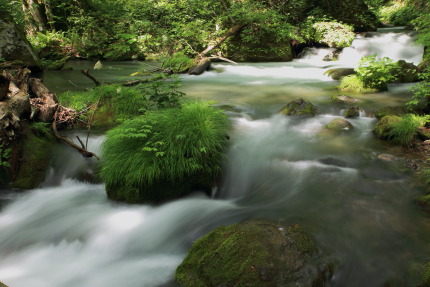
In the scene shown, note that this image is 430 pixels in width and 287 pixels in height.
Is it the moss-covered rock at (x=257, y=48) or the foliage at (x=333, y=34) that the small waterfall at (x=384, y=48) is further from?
the moss-covered rock at (x=257, y=48)

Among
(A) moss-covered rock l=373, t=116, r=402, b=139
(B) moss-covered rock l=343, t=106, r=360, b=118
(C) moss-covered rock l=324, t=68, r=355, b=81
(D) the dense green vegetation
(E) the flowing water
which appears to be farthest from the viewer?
(D) the dense green vegetation

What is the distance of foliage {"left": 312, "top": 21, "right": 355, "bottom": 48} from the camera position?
42.0 ft

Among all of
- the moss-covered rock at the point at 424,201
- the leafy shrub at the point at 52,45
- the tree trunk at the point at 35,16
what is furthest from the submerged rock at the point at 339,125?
the tree trunk at the point at 35,16

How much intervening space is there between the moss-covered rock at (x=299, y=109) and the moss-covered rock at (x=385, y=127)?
1266mm

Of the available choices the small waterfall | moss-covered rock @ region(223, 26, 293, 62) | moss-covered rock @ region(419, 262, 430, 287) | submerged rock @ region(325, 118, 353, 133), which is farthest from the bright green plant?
the small waterfall

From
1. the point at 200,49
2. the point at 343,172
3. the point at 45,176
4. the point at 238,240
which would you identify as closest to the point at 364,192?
the point at 343,172

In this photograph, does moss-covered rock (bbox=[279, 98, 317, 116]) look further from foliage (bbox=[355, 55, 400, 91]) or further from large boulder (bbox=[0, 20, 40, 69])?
large boulder (bbox=[0, 20, 40, 69])

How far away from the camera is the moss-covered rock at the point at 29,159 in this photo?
4.21m

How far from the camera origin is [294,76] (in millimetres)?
10148

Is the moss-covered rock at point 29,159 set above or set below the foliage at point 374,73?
below

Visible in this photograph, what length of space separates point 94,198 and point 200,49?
10599mm

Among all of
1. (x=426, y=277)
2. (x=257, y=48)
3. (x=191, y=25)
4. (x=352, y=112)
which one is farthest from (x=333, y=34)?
(x=426, y=277)

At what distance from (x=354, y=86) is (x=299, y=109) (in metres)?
2.59

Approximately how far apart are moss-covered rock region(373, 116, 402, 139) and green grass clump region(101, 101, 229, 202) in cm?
277
